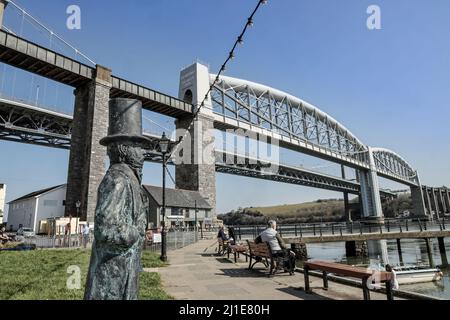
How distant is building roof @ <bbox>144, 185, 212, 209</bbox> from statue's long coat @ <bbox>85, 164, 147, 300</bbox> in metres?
32.8

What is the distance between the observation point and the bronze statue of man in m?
2.95

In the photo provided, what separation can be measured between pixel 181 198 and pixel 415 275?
28.0 m

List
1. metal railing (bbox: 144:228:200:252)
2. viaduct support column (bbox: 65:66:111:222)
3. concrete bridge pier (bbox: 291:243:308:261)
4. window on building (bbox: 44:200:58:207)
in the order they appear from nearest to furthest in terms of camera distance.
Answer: metal railing (bbox: 144:228:200:252) < concrete bridge pier (bbox: 291:243:308:261) < viaduct support column (bbox: 65:66:111:222) < window on building (bbox: 44:200:58:207)

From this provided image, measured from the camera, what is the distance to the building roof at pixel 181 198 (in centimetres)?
3606

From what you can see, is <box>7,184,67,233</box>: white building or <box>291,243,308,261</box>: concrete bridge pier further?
<box>7,184,67,233</box>: white building

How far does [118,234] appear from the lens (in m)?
Result: 2.94

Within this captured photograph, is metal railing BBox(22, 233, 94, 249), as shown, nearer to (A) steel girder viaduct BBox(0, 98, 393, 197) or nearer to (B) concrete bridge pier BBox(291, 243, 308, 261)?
(A) steel girder viaduct BBox(0, 98, 393, 197)

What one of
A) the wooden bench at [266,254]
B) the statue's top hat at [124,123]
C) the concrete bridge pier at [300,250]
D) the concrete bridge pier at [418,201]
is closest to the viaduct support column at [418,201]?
the concrete bridge pier at [418,201]

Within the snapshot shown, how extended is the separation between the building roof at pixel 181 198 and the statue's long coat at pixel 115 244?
32808mm

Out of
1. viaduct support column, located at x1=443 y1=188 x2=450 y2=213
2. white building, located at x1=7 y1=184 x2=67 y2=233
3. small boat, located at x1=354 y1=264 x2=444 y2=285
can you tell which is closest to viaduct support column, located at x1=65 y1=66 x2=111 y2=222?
white building, located at x1=7 y1=184 x2=67 y2=233

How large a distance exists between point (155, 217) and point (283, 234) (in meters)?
17.9

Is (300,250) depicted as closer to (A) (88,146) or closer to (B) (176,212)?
(B) (176,212)

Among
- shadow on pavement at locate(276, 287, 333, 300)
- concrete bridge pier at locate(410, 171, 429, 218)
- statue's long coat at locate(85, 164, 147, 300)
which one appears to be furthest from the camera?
concrete bridge pier at locate(410, 171, 429, 218)
